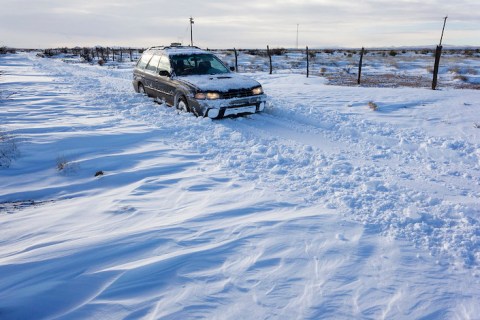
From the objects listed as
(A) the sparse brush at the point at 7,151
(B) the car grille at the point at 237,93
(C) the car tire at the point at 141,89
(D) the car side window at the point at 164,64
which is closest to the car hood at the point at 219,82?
(B) the car grille at the point at 237,93

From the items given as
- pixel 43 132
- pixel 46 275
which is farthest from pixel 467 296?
pixel 43 132

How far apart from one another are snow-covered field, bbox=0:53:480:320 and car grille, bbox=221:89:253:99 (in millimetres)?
708

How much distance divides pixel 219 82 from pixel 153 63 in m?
2.72

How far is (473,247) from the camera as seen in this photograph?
321cm

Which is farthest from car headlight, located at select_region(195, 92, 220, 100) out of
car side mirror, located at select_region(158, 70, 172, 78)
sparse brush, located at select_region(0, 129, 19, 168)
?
sparse brush, located at select_region(0, 129, 19, 168)

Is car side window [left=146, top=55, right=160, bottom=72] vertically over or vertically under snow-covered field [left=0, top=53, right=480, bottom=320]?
over

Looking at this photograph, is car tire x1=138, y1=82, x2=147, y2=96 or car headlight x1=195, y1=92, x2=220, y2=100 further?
car tire x1=138, y1=82, x2=147, y2=96

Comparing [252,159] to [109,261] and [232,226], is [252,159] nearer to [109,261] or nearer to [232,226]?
[232,226]

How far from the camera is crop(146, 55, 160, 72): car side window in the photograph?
31.0 ft

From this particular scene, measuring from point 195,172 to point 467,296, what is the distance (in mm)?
3534

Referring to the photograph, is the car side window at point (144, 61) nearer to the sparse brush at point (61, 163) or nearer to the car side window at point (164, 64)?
the car side window at point (164, 64)

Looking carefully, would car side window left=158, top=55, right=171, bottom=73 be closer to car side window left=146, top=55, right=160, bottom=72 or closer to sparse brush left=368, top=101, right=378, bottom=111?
car side window left=146, top=55, right=160, bottom=72

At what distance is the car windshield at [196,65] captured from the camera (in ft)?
28.6

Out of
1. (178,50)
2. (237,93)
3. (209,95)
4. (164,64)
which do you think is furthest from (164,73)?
(237,93)
